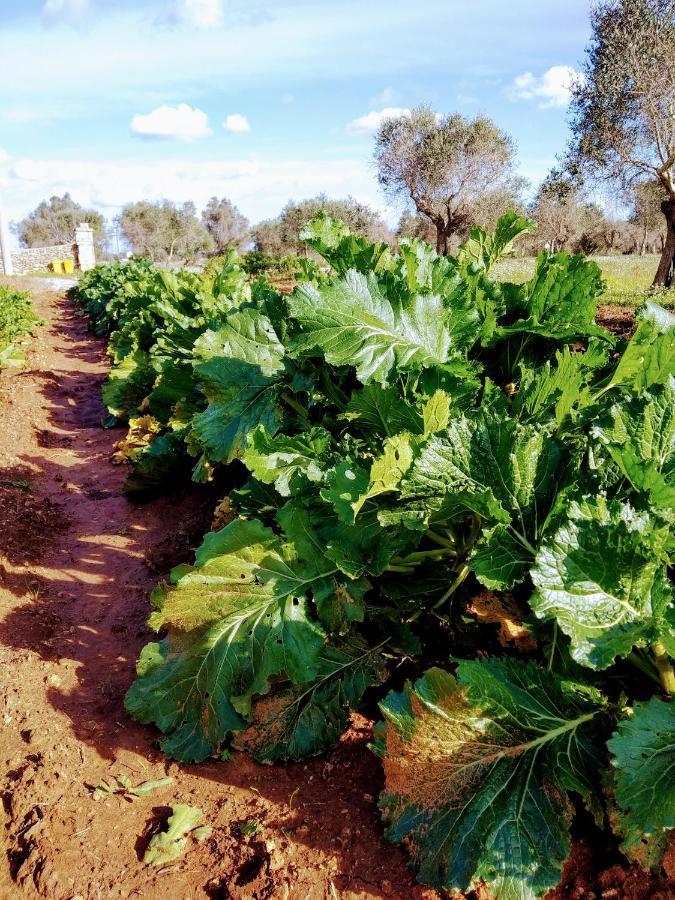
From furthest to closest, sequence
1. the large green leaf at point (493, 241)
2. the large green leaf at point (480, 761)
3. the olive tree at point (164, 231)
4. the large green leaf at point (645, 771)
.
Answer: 1. the olive tree at point (164, 231)
2. the large green leaf at point (493, 241)
3. the large green leaf at point (480, 761)
4. the large green leaf at point (645, 771)

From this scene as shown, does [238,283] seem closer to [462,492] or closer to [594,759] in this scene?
[462,492]

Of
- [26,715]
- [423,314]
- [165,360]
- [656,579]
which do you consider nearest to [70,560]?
[26,715]

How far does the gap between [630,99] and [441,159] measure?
12600mm

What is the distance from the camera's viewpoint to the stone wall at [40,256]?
168ft

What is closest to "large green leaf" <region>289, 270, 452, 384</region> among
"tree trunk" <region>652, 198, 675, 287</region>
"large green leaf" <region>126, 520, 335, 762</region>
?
"large green leaf" <region>126, 520, 335, 762</region>

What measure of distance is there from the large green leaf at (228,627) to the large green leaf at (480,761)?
62 centimetres

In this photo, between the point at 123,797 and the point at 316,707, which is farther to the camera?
the point at 316,707

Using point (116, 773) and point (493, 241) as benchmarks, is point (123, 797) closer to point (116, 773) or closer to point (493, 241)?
point (116, 773)

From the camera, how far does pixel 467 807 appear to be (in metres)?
2.14

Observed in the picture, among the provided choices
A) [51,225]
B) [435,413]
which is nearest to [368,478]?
[435,413]

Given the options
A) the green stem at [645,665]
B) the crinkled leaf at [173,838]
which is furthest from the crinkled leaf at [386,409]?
the crinkled leaf at [173,838]

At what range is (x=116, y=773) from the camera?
2775 millimetres

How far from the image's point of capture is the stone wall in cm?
5122

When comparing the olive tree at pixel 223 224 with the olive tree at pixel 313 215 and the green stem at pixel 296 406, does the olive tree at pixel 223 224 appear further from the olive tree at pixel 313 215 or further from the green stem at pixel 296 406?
the green stem at pixel 296 406
